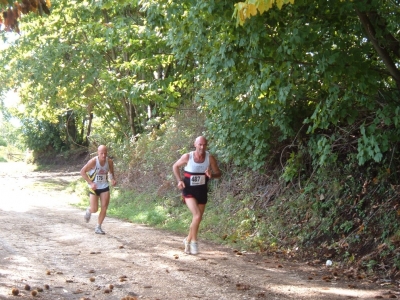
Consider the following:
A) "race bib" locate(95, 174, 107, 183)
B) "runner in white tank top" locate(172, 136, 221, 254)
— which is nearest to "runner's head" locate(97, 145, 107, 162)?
"race bib" locate(95, 174, 107, 183)

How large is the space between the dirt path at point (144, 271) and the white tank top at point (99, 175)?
1054mm

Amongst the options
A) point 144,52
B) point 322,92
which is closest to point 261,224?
point 322,92

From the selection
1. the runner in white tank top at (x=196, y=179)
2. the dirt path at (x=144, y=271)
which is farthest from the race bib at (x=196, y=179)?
the dirt path at (x=144, y=271)

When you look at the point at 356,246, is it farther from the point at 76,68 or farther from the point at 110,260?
the point at 76,68

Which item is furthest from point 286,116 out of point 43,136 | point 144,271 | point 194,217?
point 43,136

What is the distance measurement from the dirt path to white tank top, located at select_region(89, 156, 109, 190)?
1.05 meters

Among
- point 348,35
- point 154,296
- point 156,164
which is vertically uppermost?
point 348,35

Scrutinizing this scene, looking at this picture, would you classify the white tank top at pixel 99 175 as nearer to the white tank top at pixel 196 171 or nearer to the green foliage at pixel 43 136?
the white tank top at pixel 196 171

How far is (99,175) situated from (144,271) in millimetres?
3950

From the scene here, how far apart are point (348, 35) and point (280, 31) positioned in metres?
1.01

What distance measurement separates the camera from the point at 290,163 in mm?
11984

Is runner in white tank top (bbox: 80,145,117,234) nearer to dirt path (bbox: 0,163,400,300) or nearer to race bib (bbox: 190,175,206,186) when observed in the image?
dirt path (bbox: 0,163,400,300)

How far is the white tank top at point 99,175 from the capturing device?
12219 mm

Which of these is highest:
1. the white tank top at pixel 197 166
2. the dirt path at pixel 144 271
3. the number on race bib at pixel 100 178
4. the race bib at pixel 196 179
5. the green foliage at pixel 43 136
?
the green foliage at pixel 43 136
